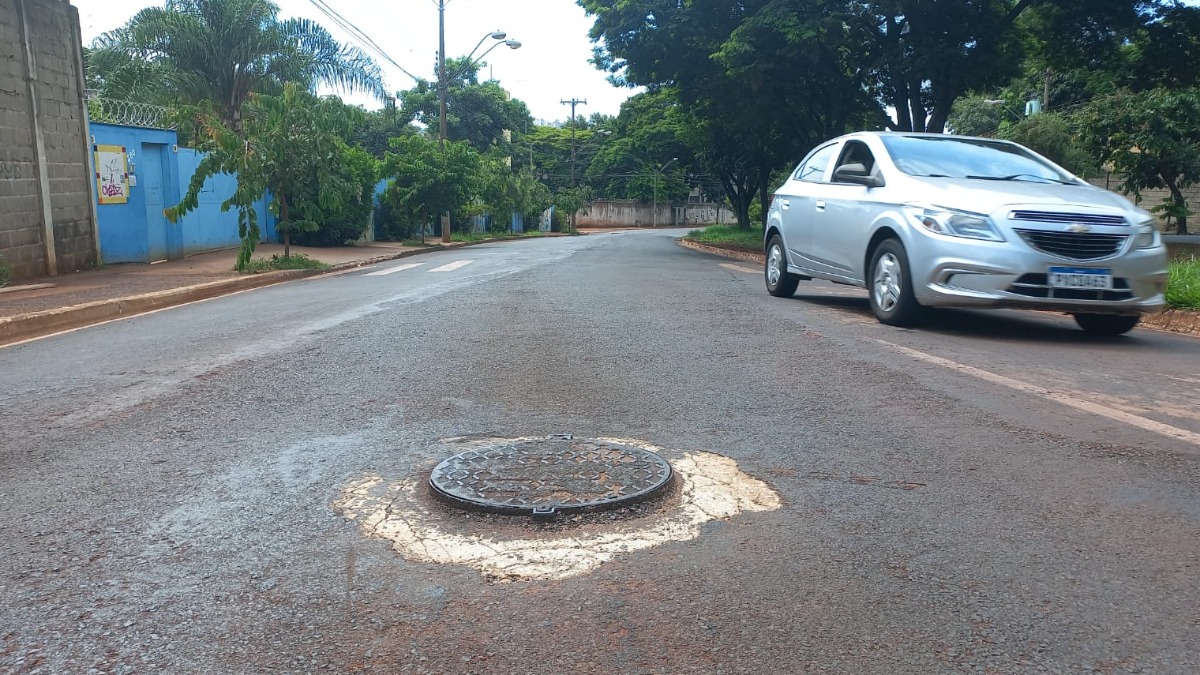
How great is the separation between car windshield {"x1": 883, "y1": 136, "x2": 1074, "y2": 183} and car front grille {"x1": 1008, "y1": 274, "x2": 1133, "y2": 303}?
1.32 m

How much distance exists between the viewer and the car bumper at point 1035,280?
6586 mm

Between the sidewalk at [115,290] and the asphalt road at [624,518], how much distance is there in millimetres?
2545

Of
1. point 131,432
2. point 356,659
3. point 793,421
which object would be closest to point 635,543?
point 356,659

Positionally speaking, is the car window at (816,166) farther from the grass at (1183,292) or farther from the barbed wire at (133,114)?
the barbed wire at (133,114)

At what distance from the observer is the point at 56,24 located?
44.1ft

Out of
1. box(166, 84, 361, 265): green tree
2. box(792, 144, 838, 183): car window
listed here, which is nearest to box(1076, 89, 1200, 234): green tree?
box(792, 144, 838, 183): car window

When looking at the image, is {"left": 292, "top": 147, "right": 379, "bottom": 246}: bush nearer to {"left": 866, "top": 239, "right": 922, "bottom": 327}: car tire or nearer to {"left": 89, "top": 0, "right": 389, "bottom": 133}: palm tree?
{"left": 89, "top": 0, "right": 389, "bottom": 133}: palm tree

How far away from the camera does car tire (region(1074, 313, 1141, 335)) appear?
721 cm

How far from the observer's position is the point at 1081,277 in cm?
659

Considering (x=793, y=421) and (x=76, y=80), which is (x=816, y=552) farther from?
(x=76, y=80)

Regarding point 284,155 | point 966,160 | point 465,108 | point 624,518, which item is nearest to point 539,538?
point 624,518

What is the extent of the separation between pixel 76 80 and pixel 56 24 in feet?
2.64

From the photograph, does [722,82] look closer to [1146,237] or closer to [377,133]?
[1146,237]

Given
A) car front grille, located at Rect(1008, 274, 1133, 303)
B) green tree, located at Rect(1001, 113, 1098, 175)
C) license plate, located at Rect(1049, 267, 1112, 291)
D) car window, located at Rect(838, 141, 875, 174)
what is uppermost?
green tree, located at Rect(1001, 113, 1098, 175)
